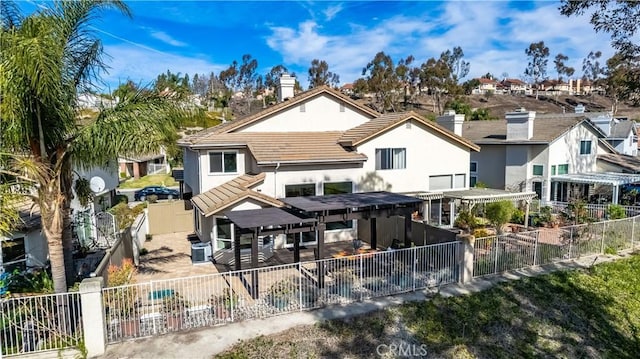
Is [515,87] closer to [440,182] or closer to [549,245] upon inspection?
[440,182]

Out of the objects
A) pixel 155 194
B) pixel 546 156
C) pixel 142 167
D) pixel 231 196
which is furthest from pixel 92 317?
pixel 142 167

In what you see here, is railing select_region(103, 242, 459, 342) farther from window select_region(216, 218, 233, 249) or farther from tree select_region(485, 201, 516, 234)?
tree select_region(485, 201, 516, 234)

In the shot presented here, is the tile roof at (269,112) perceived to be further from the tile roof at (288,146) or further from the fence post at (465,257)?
the fence post at (465,257)

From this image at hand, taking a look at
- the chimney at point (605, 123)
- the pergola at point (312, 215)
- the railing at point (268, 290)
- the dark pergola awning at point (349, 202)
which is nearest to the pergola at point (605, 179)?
the chimney at point (605, 123)

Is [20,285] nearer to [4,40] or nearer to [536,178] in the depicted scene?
[4,40]

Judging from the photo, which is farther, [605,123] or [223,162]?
A: [605,123]

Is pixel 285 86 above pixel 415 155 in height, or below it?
above

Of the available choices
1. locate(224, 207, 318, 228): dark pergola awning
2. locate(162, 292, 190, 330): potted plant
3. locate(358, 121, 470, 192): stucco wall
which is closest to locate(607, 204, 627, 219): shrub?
locate(358, 121, 470, 192): stucco wall

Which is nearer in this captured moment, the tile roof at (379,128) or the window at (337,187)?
the window at (337,187)
